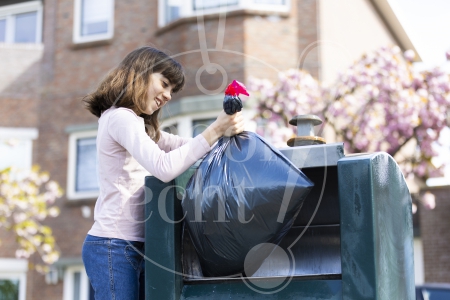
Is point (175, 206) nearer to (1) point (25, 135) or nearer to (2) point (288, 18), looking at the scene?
(2) point (288, 18)

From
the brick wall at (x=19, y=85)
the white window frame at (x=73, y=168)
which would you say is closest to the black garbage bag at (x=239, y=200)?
the white window frame at (x=73, y=168)

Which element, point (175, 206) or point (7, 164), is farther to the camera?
point (7, 164)

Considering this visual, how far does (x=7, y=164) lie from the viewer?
13.5 metres

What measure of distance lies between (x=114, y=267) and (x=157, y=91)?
70cm

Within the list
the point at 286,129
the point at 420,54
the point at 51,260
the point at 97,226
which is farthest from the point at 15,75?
the point at 97,226

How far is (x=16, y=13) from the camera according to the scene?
14.8 meters

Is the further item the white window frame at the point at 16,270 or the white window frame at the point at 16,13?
the white window frame at the point at 16,13

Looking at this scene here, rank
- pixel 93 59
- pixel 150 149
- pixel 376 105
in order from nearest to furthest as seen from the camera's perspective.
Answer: pixel 150 149 → pixel 376 105 → pixel 93 59

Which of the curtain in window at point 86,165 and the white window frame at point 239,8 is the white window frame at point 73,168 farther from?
the white window frame at point 239,8

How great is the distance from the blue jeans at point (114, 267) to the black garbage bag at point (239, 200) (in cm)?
26

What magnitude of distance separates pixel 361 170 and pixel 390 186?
24 centimetres

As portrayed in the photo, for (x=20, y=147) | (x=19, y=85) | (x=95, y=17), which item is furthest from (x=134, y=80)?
(x=19, y=85)

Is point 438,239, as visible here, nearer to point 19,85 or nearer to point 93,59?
point 93,59

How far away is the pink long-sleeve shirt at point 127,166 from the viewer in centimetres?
243
